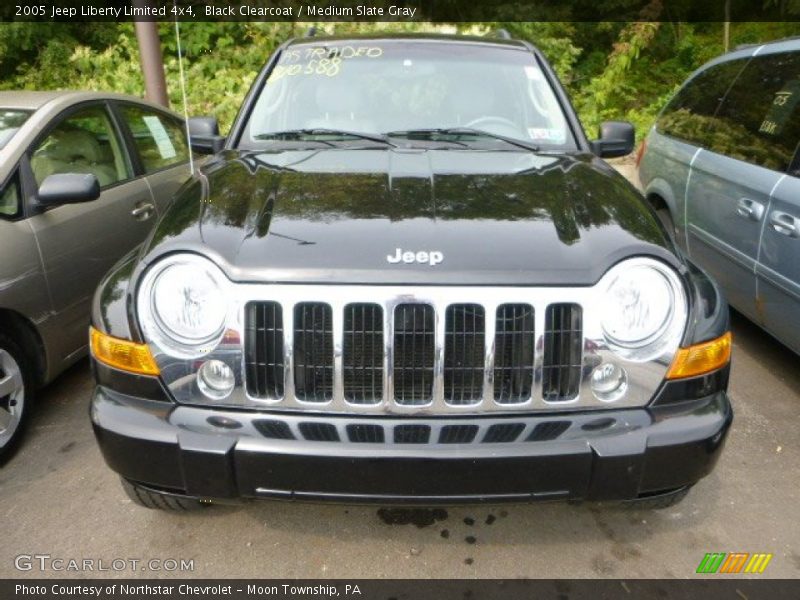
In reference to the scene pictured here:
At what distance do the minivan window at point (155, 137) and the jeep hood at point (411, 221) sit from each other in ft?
5.80

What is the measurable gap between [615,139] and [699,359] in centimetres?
168

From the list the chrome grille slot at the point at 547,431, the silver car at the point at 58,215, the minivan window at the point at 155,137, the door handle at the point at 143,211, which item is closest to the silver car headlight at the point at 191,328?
the chrome grille slot at the point at 547,431

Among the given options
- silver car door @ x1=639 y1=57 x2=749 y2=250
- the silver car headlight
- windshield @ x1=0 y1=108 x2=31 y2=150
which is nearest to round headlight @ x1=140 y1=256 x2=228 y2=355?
the silver car headlight

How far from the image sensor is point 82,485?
288 centimetres

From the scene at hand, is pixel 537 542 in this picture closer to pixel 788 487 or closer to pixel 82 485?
pixel 788 487

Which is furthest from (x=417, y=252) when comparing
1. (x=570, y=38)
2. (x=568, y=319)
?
(x=570, y=38)

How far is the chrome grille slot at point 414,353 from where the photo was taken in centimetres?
→ 198

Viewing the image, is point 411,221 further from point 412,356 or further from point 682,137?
point 682,137

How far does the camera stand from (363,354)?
6.56 ft

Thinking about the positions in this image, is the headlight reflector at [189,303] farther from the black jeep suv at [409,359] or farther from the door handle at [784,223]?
the door handle at [784,223]

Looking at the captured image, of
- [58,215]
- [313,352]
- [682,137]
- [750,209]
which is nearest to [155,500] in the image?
[313,352]

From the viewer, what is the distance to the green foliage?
1051 cm
